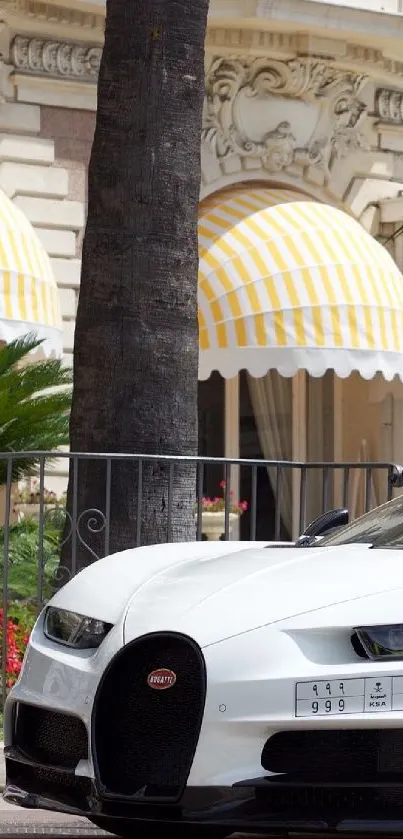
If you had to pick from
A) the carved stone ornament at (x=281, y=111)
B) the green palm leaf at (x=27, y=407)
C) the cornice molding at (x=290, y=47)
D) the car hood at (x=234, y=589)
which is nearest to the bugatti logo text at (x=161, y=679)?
the car hood at (x=234, y=589)

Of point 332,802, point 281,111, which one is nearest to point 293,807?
point 332,802

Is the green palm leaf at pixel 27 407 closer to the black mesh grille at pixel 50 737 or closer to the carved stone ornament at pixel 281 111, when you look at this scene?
the black mesh grille at pixel 50 737

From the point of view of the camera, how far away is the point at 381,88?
62.6 feet

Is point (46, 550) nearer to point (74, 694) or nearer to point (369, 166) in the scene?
point (74, 694)

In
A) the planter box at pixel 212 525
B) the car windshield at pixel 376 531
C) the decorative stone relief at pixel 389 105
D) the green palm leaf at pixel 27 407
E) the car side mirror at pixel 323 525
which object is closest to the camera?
the car windshield at pixel 376 531

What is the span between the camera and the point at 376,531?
5.89 m

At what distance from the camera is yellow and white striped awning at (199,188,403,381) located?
16.4 metres

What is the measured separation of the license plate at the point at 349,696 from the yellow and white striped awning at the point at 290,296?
11.7m

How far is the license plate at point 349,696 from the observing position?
4.73 m

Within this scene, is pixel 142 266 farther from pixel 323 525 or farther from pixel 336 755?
pixel 336 755

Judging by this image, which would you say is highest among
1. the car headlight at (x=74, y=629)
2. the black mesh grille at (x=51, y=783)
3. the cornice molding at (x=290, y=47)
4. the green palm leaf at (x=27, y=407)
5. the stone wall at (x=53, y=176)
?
the cornice molding at (x=290, y=47)

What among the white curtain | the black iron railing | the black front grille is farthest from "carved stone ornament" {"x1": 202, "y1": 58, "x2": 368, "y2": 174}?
the black front grille

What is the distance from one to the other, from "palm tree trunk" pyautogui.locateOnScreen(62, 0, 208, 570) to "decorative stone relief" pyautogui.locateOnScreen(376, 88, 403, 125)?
9.96m

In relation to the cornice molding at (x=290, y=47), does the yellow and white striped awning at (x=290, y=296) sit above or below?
below
